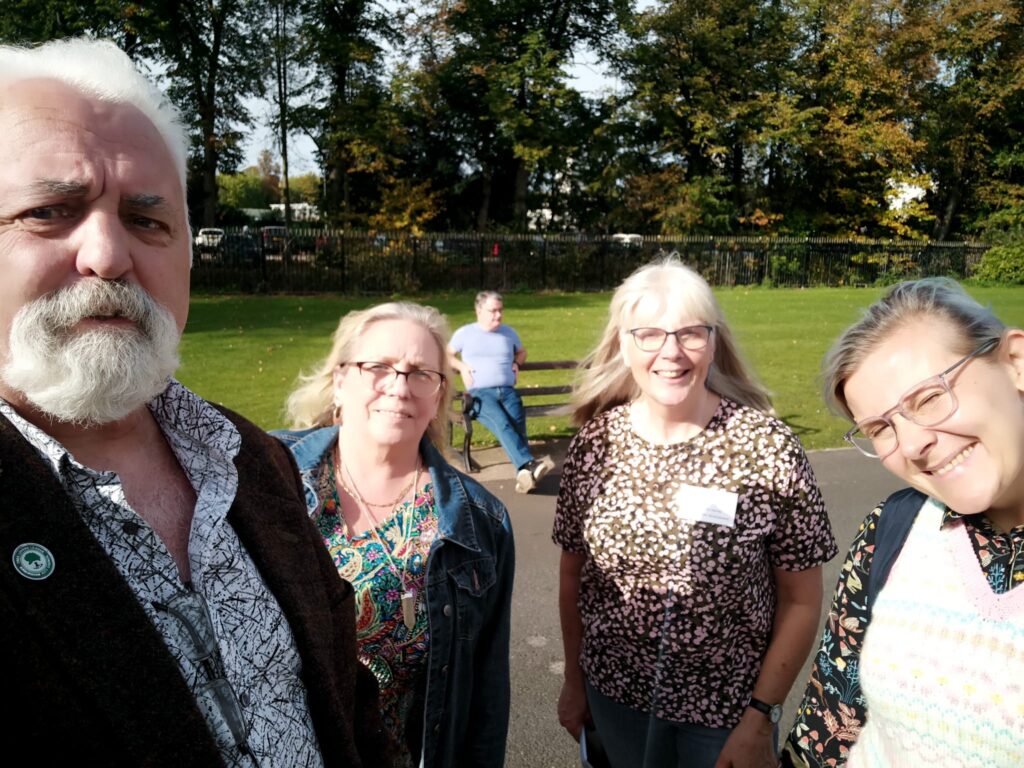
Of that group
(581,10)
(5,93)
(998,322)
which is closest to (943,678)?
(998,322)

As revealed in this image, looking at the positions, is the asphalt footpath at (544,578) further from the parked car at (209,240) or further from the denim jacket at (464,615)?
the parked car at (209,240)

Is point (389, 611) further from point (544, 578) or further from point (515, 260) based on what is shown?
point (515, 260)

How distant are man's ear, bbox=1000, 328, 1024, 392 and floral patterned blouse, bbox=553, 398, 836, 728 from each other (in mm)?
854

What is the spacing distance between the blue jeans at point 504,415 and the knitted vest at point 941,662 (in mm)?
5497

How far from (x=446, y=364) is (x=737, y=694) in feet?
4.90

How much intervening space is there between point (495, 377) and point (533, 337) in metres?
7.46

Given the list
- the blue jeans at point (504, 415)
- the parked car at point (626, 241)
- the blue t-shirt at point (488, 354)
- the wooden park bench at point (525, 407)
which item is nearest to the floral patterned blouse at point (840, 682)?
the wooden park bench at point (525, 407)

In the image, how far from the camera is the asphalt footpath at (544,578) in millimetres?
3496

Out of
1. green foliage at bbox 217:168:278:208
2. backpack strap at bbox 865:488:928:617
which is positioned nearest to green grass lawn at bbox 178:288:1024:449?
backpack strap at bbox 865:488:928:617

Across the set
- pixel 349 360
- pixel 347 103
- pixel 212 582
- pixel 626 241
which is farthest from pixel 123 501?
pixel 347 103

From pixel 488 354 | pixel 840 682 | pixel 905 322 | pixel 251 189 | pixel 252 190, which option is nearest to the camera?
pixel 905 322

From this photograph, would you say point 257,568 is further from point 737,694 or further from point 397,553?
point 737,694

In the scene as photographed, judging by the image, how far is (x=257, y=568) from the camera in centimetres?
152

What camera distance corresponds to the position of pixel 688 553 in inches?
91.6
